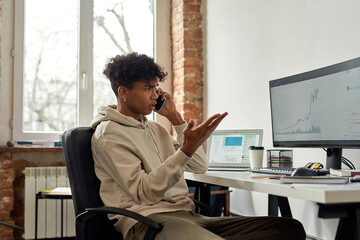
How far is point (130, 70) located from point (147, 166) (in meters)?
0.42

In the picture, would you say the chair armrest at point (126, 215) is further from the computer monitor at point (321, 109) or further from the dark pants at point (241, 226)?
the computer monitor at point (321, 109)

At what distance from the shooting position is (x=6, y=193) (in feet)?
12.7

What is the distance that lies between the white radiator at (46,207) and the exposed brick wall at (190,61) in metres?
1.22

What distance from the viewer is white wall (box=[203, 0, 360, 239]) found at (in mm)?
2604

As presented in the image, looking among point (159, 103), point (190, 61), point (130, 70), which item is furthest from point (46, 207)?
point (130, 70)

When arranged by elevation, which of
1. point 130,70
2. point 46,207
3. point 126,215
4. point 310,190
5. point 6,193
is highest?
point 130,70

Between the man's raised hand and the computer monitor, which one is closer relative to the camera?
the man's raised hand

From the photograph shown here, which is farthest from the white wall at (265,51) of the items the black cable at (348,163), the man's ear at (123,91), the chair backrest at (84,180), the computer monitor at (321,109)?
the chair backrest at (84,180)

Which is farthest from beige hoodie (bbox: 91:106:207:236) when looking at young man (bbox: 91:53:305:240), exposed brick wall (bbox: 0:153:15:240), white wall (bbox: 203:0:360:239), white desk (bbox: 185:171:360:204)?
exposed brick wall (bbox: 0:153:15:240)

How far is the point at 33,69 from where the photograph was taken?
4.15 meters

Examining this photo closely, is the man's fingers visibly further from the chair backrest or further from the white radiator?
the white radiator

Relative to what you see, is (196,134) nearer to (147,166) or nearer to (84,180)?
(147,166)

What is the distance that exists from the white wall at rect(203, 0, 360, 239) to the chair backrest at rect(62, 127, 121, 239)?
1.36 meters

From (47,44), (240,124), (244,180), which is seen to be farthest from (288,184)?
A: (47,44)
